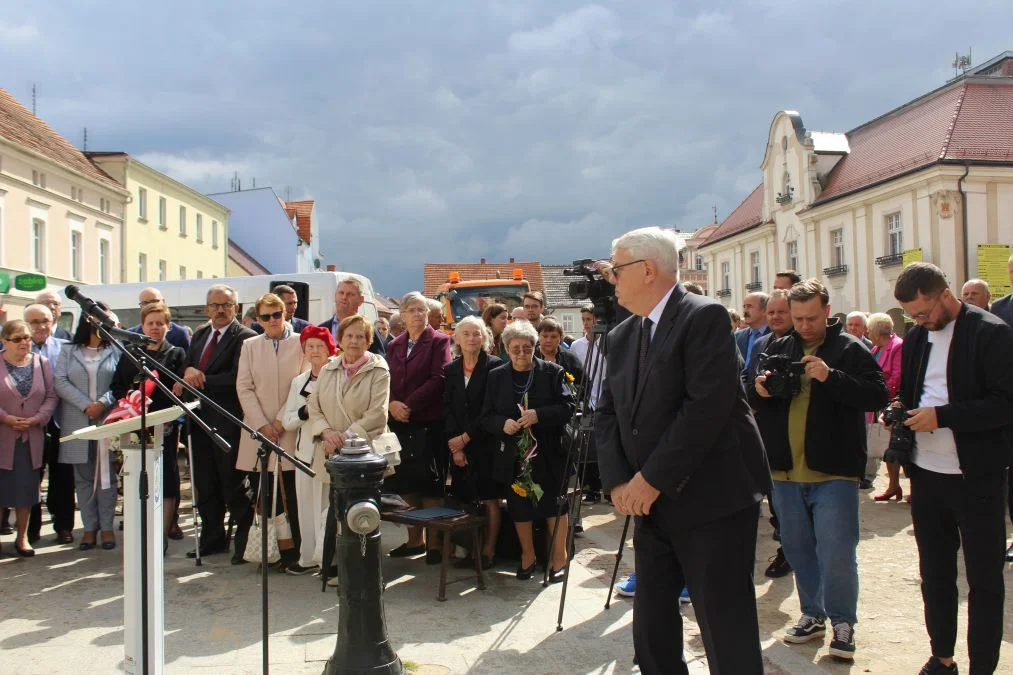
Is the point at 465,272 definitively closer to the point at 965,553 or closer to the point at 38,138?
the point at 38,138

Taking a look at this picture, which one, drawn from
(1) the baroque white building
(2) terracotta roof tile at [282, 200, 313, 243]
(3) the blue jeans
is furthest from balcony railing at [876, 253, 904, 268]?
(2) terracotta roof tile at [282, 200, 313, 243]

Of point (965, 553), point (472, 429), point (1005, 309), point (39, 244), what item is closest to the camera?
point (965, 553)

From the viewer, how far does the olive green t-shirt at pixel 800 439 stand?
4531 mm

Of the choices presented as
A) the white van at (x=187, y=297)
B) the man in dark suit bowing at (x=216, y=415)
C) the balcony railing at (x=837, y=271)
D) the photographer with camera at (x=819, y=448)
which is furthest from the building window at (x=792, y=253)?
the photographer with camera at (x=819, y=448)

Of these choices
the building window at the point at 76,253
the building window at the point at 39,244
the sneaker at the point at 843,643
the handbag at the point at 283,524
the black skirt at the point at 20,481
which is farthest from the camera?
the building window at the point at 76,253

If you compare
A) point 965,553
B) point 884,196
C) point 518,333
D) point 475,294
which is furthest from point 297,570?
point 884,196

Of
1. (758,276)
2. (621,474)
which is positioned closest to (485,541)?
(621,474)

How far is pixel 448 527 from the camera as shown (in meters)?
5.72

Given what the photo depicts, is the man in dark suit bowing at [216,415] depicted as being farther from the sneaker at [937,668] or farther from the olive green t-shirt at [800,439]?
the sneaker at [937,668]

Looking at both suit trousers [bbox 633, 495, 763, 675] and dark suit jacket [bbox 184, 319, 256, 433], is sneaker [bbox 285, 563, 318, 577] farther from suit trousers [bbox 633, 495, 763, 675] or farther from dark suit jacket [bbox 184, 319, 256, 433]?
suit trousers [bbox 633, 495, 763, 675]

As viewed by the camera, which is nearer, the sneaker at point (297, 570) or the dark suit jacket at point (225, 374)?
the sneaker at point (297, 570)

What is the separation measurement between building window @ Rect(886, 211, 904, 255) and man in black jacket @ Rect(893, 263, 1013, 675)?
26.9 meters

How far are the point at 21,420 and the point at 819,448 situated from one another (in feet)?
20.4

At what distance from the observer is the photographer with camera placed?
4.42m
